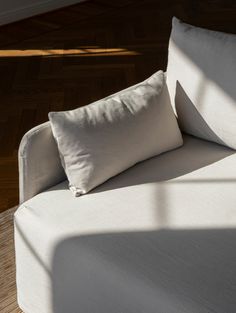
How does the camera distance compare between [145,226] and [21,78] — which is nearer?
[145,226]

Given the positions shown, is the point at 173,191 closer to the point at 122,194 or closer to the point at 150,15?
the point at 122,194

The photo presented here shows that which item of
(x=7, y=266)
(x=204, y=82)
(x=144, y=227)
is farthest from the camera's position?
(x=7, y=266)

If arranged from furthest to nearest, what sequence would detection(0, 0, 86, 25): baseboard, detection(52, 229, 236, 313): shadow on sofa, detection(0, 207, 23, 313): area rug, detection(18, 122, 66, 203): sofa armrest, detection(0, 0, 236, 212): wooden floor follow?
detection(0, 0, 86, 25): baseboard, detection(0, 0, 236, 212): wooden floor, detection(0, 207, 23, 313): area rug, detection(18, 122, 66, 203): sofa armrest, detection(52, 229, 236, 313): shadow on sofa

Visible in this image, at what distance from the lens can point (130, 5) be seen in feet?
17.6

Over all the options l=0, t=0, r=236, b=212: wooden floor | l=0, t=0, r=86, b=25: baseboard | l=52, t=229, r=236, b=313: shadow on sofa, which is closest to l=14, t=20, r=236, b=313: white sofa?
l=52, t=229, r=236, b=313: shadow on sofa

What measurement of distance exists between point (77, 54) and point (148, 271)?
285 cm

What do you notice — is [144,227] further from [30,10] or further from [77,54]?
[30,10]

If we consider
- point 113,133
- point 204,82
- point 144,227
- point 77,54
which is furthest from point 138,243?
point 77,54

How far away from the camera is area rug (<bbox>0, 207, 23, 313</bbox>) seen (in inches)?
85.8

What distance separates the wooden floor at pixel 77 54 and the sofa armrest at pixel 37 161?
2.20 ft

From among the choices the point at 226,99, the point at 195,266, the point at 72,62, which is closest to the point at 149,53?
the point at 72,62

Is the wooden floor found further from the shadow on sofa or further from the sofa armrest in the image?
the shadow on sofa

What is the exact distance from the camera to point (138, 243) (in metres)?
1.80

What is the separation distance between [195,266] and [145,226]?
218mm
